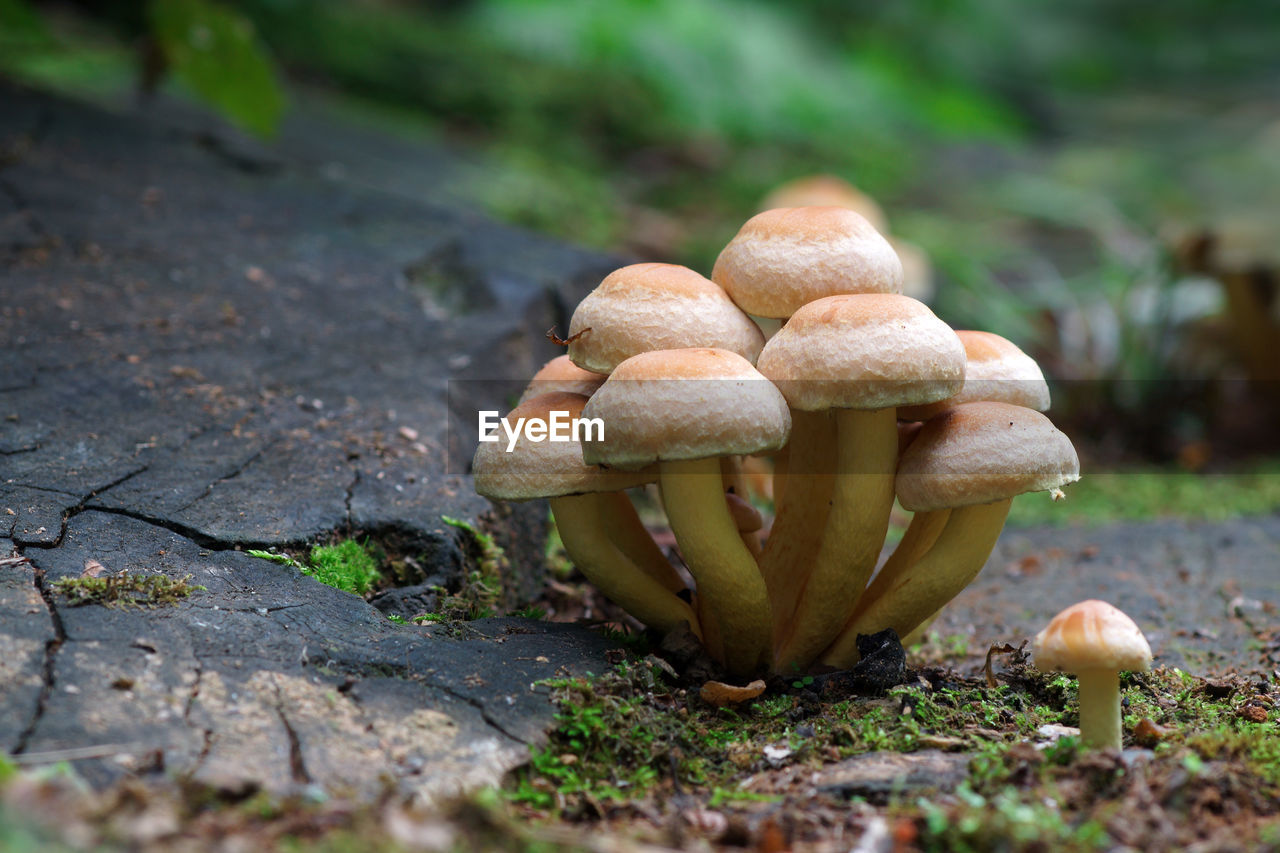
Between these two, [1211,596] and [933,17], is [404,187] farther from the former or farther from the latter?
[933,17]

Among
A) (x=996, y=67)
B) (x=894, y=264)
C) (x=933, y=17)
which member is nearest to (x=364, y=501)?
(x=894, y=264)

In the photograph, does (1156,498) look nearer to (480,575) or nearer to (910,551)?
(910,551)

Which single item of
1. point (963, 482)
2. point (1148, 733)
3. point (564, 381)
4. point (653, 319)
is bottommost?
point (1148, 733)

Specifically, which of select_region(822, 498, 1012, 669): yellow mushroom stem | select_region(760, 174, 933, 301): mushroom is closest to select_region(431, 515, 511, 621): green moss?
select_region(822, 498, 1012, 669): yellow mushroom stem

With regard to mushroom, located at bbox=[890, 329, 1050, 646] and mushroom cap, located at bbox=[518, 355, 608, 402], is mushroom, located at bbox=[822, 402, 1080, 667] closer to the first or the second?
mushroom, located at bbox=[890, 329, 1050, 646]

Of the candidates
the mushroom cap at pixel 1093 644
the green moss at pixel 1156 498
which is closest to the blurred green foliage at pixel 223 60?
the green moss at pixel 1156 498

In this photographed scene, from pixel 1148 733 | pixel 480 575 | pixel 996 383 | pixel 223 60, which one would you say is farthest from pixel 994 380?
pixel 223 60
